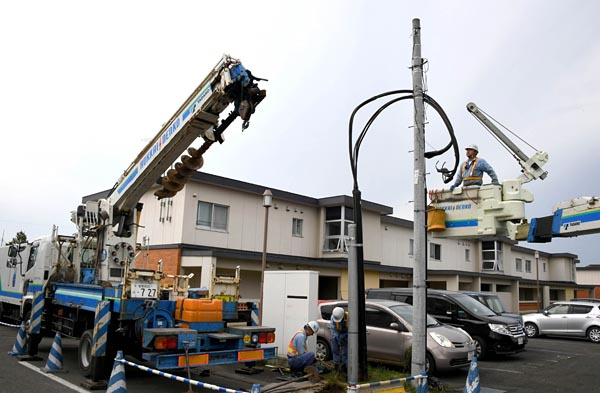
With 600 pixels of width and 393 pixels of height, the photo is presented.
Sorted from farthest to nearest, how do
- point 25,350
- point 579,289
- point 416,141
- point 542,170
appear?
point 579,289, point 25,350, point 416,141, point 542,170

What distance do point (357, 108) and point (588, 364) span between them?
36.5 feet

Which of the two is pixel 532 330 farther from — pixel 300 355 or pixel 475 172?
pixel 475 172

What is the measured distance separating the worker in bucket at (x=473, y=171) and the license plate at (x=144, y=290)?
558 cm

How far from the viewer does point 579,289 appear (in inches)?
Answer: 1971

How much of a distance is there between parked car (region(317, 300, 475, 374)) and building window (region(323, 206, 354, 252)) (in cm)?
1238

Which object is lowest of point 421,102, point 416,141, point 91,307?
point 91,307

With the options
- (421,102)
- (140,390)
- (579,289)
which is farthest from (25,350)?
(579,289)

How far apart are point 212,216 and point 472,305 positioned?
35.7 feet

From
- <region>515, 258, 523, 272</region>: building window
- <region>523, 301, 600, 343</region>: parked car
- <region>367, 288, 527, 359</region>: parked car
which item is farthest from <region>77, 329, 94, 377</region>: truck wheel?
<region>515, 258, 523, 272</region>: building window

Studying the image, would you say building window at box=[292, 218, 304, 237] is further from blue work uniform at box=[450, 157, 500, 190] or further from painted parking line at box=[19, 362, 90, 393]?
blue work uniform at box=[450, 157, 500, 190]

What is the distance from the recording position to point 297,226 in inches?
969

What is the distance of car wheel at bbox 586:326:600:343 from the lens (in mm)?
19906

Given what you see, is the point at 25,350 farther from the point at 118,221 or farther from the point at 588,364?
the point at 588,364

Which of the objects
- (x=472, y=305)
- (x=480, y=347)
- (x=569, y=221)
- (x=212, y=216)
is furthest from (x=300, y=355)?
(x=212, y=216)
